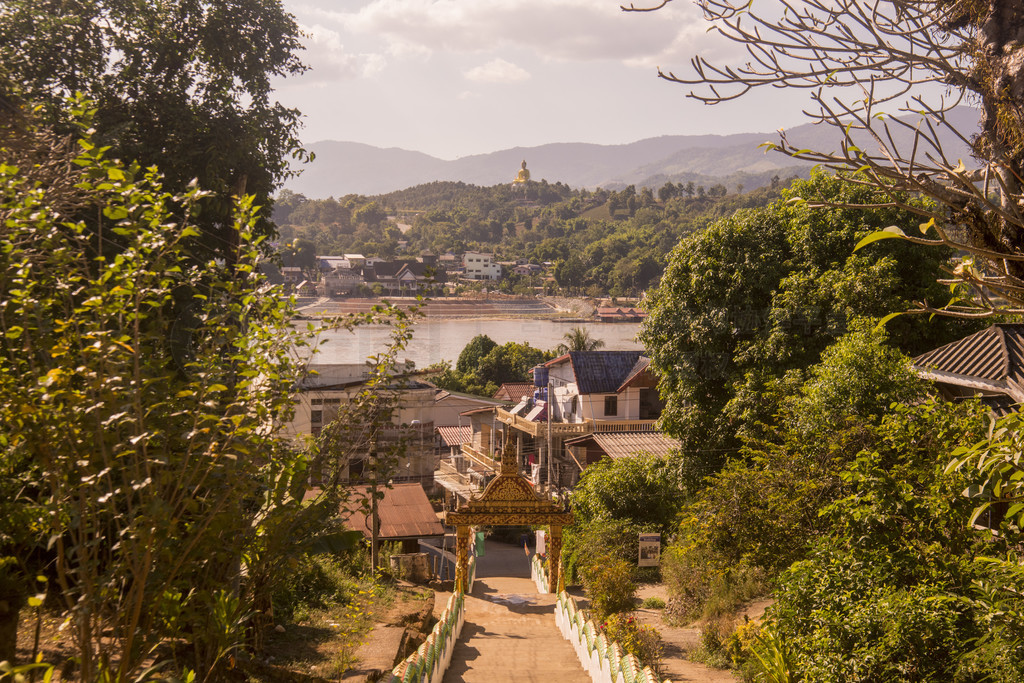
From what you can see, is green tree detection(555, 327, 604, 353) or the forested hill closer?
green tree detection(555, 327, 604, 353)

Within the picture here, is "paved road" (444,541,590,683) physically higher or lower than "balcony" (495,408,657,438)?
lower

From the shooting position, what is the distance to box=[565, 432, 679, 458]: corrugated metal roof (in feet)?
87.2

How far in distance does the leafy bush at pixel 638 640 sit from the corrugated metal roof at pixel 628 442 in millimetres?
13878

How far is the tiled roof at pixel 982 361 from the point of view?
12.3 m

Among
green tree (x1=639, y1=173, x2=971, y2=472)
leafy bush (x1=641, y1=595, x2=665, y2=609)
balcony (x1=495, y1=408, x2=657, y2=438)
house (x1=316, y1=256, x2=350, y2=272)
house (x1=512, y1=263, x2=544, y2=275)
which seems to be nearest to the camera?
green tree (x1=639, y1=173, x2=971, y2=472)

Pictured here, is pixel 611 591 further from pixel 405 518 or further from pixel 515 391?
pixel 515 391

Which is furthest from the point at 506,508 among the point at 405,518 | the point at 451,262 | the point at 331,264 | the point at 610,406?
the point at 451,262

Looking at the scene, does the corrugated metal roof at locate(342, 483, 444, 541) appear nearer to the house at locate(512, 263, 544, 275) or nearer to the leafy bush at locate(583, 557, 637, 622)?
the leafy bush at locate(583, 557, 637, 622)

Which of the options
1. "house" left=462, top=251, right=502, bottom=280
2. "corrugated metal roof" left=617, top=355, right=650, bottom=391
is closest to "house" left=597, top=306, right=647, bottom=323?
"house" left=462, top=251, right=502, bottom=280

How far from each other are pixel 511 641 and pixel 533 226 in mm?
91853

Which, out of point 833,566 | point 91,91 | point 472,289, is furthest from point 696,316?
point 472,289

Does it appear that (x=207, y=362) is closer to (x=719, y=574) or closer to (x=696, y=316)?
(x=719, y=574)

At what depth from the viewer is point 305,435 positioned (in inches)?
226

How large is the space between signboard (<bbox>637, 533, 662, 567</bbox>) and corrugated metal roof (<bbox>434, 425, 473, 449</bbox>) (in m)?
20.8
